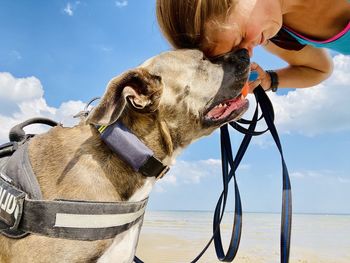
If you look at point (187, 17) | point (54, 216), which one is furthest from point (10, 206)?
point (187, 17)

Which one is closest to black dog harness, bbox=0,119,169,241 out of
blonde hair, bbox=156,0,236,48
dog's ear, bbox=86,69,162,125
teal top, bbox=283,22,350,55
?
dog's ear, bbox=86,69,162,125

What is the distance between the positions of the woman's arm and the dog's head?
3.45 ft

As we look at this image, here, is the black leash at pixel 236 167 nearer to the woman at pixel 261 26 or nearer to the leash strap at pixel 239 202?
the leash strap at pixel 239 202

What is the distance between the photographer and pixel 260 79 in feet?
12.7

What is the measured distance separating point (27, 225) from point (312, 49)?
3.28m

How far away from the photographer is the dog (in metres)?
2.41

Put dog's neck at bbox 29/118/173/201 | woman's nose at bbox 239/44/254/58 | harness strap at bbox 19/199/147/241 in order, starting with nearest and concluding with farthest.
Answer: harness strap at bbox 19/199/147/241 → dog's neck at bbox 29/118/173/201 → woman's nose at bbox 239/44/254/58

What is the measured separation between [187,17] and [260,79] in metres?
1.18

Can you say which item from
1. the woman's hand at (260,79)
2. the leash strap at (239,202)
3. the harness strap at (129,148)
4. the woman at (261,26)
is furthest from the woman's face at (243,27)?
the harness strap at (129,148)

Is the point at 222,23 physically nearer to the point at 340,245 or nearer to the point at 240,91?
the point at 240,91

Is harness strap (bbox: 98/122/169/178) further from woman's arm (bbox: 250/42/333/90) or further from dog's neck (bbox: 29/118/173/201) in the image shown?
woman's arm (bbox: 250/42/333/90)

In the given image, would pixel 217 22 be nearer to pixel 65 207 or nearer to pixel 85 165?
pixel 85 165

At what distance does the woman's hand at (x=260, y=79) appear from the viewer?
3720 millimetres

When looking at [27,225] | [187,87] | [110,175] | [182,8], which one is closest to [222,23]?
[182,8]
